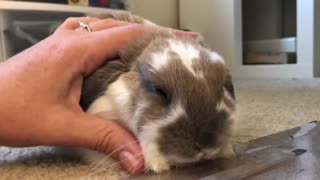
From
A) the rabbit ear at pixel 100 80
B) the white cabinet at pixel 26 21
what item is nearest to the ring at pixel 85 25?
the rabbit ear at pixel 100 80

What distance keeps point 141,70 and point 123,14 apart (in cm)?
31

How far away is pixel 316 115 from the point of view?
111 centimetres

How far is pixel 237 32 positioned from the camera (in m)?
2.47

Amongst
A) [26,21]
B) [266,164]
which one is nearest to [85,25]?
[266,164]

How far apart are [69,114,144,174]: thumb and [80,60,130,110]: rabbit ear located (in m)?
0.04

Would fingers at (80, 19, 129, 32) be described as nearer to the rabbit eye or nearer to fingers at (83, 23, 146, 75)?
fingers at (83, 23, 146, 75)

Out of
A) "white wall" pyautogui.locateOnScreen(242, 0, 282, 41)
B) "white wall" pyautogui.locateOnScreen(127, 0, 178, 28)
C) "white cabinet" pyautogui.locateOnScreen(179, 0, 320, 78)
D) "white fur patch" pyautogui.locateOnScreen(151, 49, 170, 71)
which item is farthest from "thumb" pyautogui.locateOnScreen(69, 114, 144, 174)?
"white wall" pyautogui.locateOnScreen(242, 0, 282, 41)

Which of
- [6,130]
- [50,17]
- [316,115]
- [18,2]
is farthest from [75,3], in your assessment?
[6,130]

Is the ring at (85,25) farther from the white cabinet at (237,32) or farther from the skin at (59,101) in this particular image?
the white cabinet at (237,32)

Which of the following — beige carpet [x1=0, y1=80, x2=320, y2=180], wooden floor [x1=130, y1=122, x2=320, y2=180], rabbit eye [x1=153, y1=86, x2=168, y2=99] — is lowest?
beige carpet [x1=0, y1=80, x2=320, y2=180]

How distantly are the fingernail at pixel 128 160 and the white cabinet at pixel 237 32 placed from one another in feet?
5.00

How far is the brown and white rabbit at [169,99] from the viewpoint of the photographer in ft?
1.94

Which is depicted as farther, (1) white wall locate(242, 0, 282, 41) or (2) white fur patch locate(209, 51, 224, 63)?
(1) white wall locate(242, 0, 282, 41)

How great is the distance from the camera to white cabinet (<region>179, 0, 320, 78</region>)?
2213 mm
